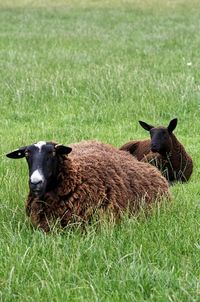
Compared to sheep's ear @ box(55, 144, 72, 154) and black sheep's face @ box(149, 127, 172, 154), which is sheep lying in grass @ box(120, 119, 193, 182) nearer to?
black sheep's face @ box(149, 127, 172, 154)

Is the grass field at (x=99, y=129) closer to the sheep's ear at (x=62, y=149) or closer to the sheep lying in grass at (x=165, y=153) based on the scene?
the sheep lying in grass at (x=165, y=153)

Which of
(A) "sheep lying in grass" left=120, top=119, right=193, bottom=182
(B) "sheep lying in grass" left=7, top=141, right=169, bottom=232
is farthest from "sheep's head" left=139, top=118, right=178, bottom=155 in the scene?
(B) "sheep lying in grass" left=7, top=141, right=169, bottom=232

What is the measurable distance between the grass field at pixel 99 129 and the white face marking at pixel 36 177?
0.41 meters

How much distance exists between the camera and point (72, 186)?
18.6 ft

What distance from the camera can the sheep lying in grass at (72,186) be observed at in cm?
546

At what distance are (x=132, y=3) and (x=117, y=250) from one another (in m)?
38.4

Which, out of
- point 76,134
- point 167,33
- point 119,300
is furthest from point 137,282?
point 167,33

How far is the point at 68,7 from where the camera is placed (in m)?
40.5

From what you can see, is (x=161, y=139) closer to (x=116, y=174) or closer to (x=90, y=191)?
(x=116, y=174)

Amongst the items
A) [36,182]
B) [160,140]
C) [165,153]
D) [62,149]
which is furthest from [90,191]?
[165,153]

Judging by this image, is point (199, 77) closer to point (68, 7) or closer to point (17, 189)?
point (17, 189)

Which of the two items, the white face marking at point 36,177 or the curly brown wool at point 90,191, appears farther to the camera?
the curly brown wool at point 90,191

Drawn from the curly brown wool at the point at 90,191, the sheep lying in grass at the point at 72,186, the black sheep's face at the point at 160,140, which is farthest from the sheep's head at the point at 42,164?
the black sheep's face at the point at 160,140

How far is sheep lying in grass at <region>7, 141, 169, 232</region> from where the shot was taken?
17.9 ft
